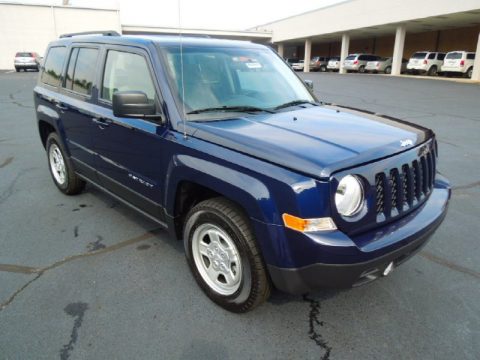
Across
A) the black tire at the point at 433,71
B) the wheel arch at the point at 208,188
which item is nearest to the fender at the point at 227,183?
the wheel arch at the point at 208,188

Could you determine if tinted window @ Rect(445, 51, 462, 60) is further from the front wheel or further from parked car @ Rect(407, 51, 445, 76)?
parked car @ Rect(407, 51, 445, 76)

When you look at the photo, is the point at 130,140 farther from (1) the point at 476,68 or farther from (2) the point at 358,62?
(2) the point at 358,62

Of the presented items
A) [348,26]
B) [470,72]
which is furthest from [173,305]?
[348,26]

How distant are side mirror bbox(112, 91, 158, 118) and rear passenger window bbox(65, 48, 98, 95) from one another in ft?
4.11

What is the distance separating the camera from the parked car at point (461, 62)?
28.1 metres

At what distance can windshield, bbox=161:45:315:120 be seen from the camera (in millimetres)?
3061

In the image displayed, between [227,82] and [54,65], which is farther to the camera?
[54,65]

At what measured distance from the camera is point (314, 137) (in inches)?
102

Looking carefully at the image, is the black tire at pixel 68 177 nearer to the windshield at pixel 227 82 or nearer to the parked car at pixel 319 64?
the windshield at pixel 227 82

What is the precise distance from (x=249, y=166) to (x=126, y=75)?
5.74ft

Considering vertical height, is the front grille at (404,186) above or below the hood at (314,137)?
below

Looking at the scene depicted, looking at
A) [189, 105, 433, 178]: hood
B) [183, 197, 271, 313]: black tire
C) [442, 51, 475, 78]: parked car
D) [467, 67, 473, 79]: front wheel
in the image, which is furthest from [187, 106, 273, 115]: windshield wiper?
[467, 67, 473, 79]: front wheel

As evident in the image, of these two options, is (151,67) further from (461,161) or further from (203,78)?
(461,161)

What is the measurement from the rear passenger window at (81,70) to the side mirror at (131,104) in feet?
4.11
